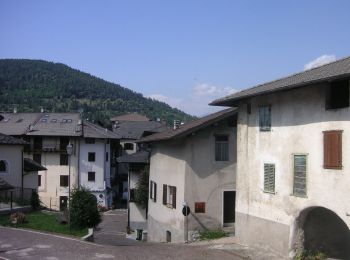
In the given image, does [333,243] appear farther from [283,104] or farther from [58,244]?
[58,244]

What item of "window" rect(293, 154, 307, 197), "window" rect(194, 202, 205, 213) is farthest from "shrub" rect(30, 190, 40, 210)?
"window" rect(293, 154, 307, 197)

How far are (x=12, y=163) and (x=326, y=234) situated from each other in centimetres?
2858

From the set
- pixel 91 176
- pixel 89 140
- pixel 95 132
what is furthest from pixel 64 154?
pixel 95 132

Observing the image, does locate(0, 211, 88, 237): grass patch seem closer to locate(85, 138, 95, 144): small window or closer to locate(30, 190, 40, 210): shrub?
locate(30, 190, 40, 210): shrub

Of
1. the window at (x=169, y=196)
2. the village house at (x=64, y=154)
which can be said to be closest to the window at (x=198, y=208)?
the window at (x=169, y=196)

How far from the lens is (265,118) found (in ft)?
70.8

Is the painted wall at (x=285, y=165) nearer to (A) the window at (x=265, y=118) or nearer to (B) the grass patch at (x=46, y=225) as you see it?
(A) the window at (x=265, y=118)

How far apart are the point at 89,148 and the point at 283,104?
4905 cm

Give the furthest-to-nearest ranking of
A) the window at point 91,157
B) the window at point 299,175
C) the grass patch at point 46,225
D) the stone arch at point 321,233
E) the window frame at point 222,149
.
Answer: the window at point 91,157, the window frame at point 222,149, the grass patch at point 46,225, the stone arch at point 321,233, the window at point 299,175

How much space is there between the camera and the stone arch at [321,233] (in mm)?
18906

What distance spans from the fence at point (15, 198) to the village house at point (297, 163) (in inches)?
700

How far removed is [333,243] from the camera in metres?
19.7

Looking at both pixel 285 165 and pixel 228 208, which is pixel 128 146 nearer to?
pixel 228 208

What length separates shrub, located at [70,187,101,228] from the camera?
2888 centimetres
